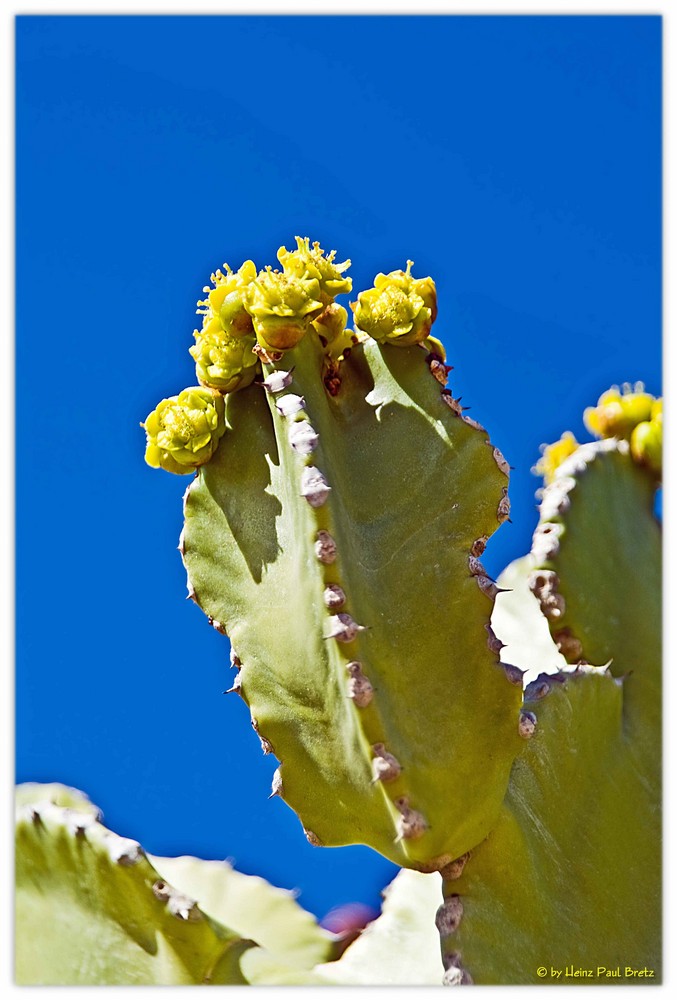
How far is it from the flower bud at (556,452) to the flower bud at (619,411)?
72 mm

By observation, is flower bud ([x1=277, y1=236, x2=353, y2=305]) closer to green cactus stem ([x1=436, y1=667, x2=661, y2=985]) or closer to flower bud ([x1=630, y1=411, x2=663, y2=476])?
green cactus stem ([x1=436, y1=667, x2=661, y2=985])

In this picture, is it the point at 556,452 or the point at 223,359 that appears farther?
the point at 556,452

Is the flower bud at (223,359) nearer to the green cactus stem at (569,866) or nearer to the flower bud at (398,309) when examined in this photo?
the flower bud at (398,309)

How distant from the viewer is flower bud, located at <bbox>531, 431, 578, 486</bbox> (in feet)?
7.40

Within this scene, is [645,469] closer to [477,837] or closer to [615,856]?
[615,856]

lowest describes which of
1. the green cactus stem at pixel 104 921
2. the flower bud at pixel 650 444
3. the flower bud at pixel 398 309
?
the green cactus stem at pixel 104 921

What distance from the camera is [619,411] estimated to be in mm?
2145

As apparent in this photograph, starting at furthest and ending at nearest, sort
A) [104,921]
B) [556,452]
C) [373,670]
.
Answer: [556,452] < [104,921] < [373,670]

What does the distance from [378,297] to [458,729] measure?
0.50 m

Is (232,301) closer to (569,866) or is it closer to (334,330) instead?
(334,330)

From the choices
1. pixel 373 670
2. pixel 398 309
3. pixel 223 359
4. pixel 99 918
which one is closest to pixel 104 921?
pixel 99 918

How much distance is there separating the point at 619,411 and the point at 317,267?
40.5 inches

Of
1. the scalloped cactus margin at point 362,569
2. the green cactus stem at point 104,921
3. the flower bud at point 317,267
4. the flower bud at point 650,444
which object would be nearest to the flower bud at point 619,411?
the flower bud at point 650,444

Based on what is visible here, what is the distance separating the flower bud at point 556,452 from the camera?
88.8 inches
